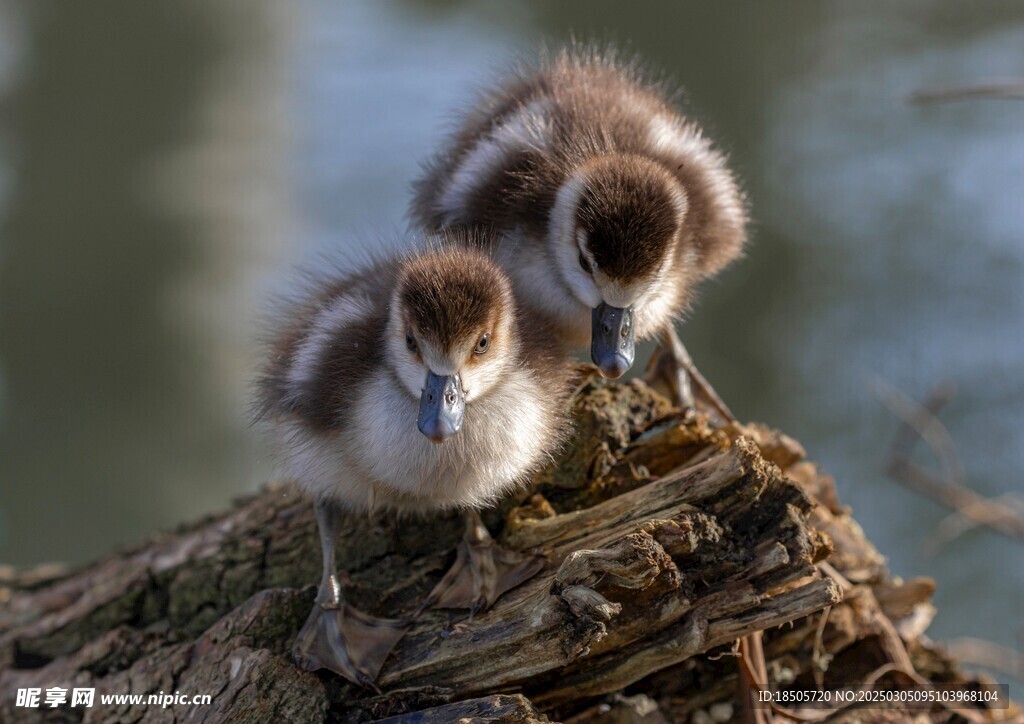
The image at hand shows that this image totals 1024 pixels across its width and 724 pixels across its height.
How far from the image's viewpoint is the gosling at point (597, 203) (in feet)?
7.77

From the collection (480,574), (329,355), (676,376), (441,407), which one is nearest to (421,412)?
(441,407)

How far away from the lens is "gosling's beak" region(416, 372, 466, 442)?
205 centimetres

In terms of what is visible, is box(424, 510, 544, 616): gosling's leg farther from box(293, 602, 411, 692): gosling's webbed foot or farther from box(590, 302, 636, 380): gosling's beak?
box(590, 302, 636, 380): gosling's beak

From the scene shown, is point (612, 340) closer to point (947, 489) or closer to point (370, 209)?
point (947, 489)

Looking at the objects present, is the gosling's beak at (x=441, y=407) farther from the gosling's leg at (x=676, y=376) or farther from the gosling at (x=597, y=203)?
the gosling's leg at (x=676, y=376)

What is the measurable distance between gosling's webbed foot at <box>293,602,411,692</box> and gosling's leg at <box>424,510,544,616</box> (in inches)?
4.7

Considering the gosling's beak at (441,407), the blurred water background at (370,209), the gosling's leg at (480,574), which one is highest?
the blurred water background at (370,209)

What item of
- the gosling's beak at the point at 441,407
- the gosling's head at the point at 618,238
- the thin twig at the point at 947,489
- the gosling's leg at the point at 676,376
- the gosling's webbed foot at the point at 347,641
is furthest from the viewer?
the thin twig at the point at 947,489

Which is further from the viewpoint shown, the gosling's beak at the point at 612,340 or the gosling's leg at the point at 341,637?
the gosling's beak at the point at 612,340

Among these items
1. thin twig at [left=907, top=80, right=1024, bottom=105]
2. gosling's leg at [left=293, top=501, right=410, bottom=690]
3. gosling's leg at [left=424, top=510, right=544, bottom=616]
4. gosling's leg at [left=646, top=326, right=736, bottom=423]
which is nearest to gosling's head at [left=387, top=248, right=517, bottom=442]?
gosling's leg at [left=424, top=510, right=544, bottom=616]

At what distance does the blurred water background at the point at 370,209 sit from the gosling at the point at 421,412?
12.2 ft

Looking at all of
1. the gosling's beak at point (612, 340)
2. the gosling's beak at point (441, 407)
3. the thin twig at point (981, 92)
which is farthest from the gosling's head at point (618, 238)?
the thin twig at point (981, 92)

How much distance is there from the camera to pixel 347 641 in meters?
2.19

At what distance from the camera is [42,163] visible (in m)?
6.91
